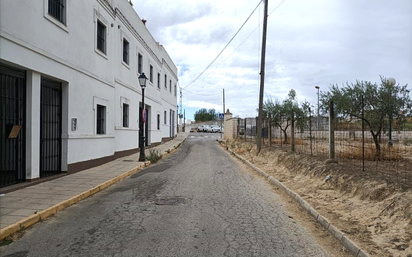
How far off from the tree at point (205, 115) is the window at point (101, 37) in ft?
308

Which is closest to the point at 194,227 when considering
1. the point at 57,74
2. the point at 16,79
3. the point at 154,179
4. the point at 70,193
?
the point at 70,193

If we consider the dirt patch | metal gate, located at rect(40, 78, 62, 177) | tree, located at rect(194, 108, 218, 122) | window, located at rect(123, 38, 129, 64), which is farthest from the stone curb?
tree, located at rect(194, 108, 218, 122)

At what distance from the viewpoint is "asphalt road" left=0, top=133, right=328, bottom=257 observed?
4.16 meters

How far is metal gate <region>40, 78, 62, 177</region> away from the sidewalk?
57 centimetres

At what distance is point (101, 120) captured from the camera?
40.7 feet

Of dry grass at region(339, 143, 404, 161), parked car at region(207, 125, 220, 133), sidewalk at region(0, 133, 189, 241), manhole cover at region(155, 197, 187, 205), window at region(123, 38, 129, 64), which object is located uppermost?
window at region(123, 38, 129, 64)

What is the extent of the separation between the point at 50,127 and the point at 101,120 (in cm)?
336

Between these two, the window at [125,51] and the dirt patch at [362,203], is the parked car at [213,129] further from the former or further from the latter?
the dirt patch at [362,203]

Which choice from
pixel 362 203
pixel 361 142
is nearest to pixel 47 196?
pixel 362 203

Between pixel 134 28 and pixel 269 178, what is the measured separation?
11.8m

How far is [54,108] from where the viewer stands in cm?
931

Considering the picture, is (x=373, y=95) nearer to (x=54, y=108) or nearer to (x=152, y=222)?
(x=152, y=222)

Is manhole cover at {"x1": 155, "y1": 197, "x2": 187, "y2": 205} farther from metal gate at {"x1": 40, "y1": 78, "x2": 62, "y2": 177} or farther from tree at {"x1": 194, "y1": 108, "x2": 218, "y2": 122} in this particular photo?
tree at {"x1": 194, "y1": 108, "x2": 218, "y2": 122}

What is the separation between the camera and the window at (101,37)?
1223 centimetres
